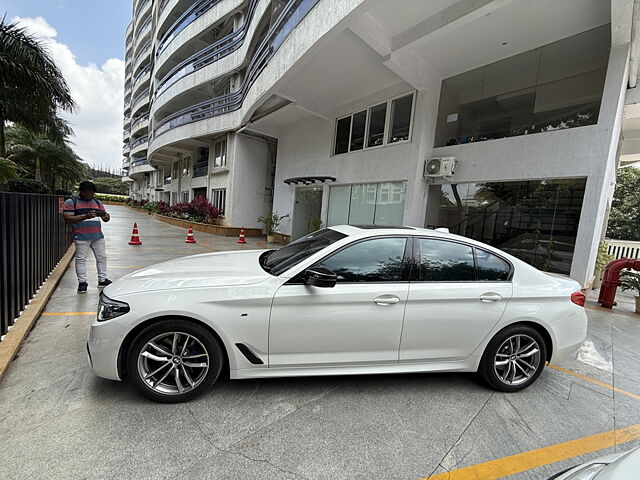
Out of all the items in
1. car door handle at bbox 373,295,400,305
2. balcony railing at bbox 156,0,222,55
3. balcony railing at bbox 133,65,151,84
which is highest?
balcony railing at bbox 133,65,151,84

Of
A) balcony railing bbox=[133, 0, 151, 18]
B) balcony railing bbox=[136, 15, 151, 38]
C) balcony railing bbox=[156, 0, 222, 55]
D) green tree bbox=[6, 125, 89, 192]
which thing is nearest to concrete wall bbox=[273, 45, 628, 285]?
balcony railing bbox=[156, 0, 222, 55]

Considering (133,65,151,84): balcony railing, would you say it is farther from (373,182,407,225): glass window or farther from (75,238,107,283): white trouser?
(75,238,107,283): white trouser

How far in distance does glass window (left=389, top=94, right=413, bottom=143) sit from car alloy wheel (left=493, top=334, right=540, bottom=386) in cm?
842

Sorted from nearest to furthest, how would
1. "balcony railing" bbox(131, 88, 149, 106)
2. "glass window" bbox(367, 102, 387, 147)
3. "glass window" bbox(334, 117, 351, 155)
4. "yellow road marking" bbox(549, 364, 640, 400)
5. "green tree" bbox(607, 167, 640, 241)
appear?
"yellow road marking" bbox(549, 364, 640, 400)
"glass window" bbox(367, 102, 387, 147)
"glass window" bbox(334, 117, 351, 155)
"green tree" bbox(607, 167, 640, 241)
"balcony railing" bbox(131, 88, 149, 106)

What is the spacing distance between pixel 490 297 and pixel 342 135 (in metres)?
11.2

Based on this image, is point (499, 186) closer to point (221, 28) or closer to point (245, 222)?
point (245, 222)

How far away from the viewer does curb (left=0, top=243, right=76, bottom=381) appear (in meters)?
2.86

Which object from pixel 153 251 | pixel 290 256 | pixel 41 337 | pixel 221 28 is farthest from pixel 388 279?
pixel 221 28

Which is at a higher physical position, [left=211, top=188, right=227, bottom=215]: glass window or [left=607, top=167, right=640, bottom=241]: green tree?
[left=607, top=167, right=640, bottom=241]: green tree

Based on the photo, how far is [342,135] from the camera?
13.0 m

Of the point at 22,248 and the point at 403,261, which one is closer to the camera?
the point at 403,261

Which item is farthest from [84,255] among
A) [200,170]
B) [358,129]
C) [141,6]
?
[141,6]

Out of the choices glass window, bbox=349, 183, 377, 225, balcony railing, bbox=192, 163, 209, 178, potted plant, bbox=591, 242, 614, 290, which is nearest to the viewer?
potted plant, bbox=591, 242, 614, 290

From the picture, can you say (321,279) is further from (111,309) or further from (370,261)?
(111,309)
